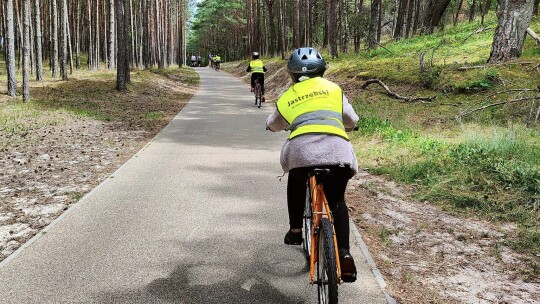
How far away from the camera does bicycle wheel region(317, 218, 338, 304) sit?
2.90 m

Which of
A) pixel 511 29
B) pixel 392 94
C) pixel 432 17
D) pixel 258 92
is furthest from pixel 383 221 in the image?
pixel 432 17

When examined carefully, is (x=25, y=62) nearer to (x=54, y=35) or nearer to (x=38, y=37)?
(x=38, y=37)

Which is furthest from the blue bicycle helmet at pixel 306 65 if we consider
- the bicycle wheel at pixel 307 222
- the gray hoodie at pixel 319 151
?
the bicycle wheel at pixel 307 222

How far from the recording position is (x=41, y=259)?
4402 millimetres

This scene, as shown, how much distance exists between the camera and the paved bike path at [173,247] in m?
3.80

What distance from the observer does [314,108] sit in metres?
3.37

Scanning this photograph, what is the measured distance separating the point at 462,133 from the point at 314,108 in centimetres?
686

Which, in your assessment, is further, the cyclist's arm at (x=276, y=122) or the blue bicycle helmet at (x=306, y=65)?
the cyclist's arm at (x=276, y=122)

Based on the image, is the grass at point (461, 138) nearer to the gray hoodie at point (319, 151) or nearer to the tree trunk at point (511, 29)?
the tree trunk at point (511, 29)

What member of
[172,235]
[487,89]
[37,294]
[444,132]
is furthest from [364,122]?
[37,294]

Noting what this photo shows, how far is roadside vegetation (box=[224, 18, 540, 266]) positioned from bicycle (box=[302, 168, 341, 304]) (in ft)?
7.61

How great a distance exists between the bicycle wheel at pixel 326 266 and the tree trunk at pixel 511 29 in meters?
11.0

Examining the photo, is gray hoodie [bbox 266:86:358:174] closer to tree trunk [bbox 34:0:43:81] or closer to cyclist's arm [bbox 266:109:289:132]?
cyclist's arm [bbox 266:109:289:132]

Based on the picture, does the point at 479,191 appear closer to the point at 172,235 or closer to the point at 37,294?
the point at 172,235
